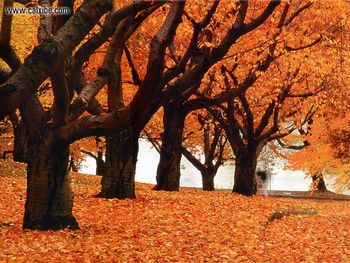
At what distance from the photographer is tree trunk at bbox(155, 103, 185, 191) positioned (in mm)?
23234

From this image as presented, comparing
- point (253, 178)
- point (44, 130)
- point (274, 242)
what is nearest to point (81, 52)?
point (44, 130)

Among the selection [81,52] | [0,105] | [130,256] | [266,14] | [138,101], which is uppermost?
[266,14]

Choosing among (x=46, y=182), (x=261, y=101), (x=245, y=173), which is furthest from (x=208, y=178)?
(x=46, y=182)

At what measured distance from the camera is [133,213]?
50.2ft

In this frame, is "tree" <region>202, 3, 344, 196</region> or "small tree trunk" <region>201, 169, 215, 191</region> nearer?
"tree" <region>202, 3, 344, 196</region>

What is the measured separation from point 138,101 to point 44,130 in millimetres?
2461

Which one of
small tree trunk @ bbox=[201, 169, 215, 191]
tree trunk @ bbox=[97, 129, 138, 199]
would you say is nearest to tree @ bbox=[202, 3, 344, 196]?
tree trunk @ bbox=[97, 129, 138, 199]

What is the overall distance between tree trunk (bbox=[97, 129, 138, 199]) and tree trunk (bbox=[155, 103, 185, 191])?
5.82m

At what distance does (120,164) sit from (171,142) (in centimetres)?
620

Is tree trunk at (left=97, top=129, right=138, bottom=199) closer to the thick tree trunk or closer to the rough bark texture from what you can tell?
the rough bark texture

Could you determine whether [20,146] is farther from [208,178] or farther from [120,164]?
[120,164]

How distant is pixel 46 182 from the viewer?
1215cm

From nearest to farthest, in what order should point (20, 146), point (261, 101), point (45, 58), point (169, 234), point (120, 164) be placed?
point (45, 58) < point (169, 234) < point (120, 164) < point (261, 101) < point (20, 146)

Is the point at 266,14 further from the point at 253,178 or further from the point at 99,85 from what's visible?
the point at 253,178
